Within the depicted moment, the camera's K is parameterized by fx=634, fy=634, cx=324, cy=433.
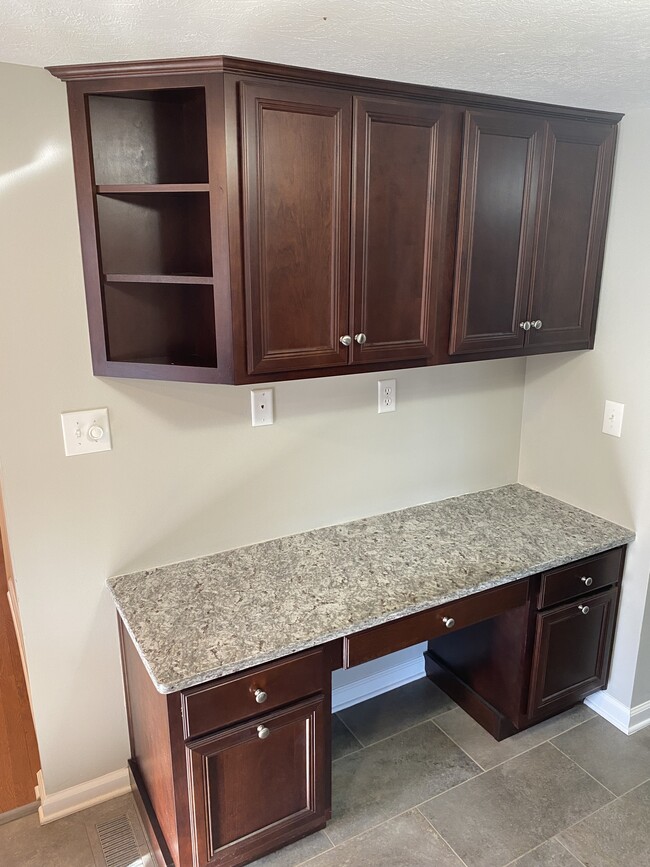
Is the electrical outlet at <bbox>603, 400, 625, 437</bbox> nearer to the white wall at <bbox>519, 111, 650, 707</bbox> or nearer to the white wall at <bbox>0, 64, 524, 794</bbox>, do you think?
the white wall at <bbox>519, 111, 650, 707</bbox>

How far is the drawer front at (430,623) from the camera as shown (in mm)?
1778

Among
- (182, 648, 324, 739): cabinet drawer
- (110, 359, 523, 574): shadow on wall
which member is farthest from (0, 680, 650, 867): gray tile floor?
(110, 359, 523, 574): shadow on wall

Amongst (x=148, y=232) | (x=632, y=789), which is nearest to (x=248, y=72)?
(x=148, y=232)

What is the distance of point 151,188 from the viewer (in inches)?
62.0

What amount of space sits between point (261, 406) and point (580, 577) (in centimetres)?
124

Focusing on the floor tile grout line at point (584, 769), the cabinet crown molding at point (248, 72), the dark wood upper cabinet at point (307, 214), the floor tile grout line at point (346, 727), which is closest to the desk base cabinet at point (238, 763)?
the floor tile grout line at point (346, 727)

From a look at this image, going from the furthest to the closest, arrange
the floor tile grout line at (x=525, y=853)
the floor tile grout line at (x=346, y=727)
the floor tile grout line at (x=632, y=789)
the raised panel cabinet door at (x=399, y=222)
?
the floor tile grout line at (x=346, y=727) → the floor tile grout line at (x=632, y=789) → the floor tile grout line at (x=525, y=853) → the raised panel cabinet door at (x=399, y=222)

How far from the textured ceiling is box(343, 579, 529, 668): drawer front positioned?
1.46 meters

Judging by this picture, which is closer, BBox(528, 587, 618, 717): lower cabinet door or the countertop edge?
the countertop edge

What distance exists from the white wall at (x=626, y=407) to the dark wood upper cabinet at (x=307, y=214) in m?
0.15

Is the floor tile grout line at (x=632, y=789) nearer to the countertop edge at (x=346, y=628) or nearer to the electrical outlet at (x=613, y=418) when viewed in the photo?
the countertop edge at (x=346, y=628)

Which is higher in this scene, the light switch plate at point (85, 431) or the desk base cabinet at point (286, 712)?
the light switch plate at point (85, 431)

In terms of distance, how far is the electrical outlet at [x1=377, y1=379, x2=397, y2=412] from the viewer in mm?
2252

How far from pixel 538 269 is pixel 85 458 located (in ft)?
5.02
